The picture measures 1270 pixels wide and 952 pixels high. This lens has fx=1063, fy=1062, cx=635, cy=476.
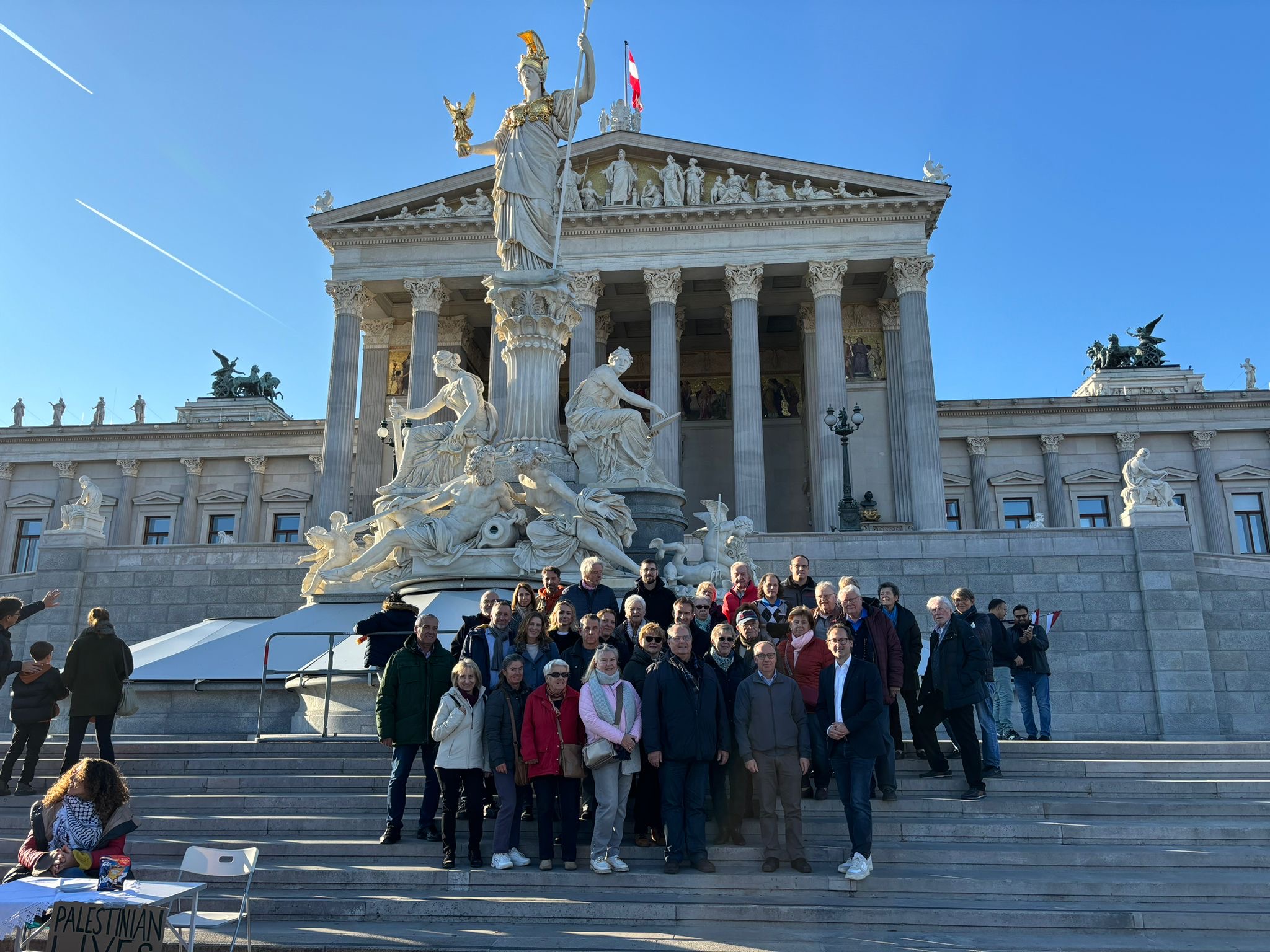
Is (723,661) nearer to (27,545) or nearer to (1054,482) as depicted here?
(1054,482)

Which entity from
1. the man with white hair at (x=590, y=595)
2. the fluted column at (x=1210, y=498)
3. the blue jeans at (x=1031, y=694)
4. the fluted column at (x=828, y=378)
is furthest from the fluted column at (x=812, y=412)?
the man with white hair at (x=590, y=595)

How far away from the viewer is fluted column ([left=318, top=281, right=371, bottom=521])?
141 feet

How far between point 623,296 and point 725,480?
10.1 metres

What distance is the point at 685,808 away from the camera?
789 cm

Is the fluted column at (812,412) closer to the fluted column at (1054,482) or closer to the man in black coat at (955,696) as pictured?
the fluted column at (1054,482)

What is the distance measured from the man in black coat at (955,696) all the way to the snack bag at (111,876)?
669cm

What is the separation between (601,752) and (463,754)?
111 centimetres

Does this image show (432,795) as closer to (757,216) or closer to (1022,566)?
(1022,566)

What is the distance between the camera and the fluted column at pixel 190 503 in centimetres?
5734

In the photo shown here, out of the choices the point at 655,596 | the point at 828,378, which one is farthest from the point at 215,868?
the point at 828,378

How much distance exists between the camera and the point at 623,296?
1948 inches

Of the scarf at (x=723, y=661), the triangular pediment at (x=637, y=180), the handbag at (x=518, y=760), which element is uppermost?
the triangular pediment at (x=637, y=180)

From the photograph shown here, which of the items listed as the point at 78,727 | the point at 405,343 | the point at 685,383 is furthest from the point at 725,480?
the point at 78,727

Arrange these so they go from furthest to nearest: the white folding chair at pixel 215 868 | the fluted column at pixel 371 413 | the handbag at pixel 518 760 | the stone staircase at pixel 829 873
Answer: the fluted column at pixel 371 413 → the handbag at pixel 518 760 → the stone staircase at pixel 829 873 → the white folding chair at pixel 215 868
